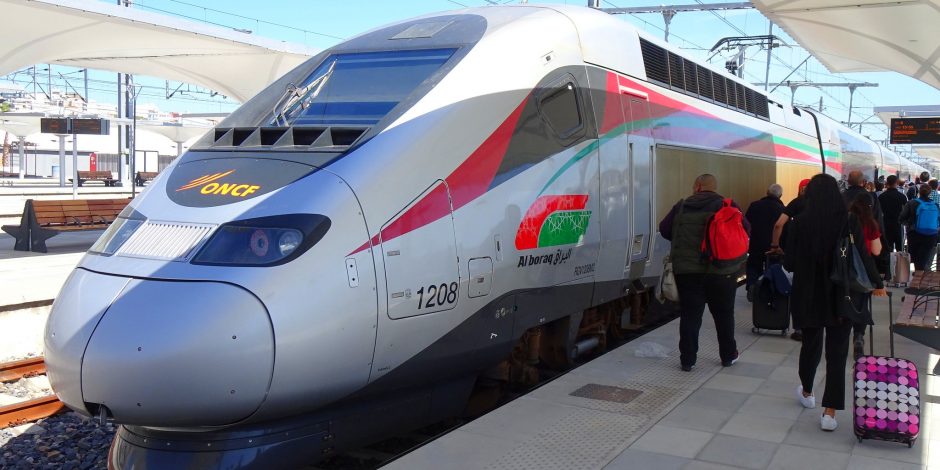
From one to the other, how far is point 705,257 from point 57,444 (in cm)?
521

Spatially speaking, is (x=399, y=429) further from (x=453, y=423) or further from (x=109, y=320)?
(x=109, y=320)

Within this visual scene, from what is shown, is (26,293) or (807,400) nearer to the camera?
(807,400)

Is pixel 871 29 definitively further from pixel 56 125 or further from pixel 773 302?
pixel 56 125

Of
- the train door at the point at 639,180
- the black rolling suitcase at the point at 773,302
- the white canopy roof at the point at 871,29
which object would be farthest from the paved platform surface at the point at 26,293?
the white canopy roof at the point at 871,29

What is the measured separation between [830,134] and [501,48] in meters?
15.0

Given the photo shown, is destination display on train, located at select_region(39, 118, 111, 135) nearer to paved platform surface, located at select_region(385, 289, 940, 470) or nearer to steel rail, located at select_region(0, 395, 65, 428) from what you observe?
steel rail, located at select_region(0, 395, 65, 428)

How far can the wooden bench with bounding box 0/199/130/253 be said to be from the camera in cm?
1579

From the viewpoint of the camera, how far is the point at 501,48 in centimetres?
557

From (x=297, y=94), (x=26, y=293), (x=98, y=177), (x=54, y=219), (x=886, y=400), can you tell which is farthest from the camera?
(x=98, y=177)

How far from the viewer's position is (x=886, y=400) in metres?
5.04

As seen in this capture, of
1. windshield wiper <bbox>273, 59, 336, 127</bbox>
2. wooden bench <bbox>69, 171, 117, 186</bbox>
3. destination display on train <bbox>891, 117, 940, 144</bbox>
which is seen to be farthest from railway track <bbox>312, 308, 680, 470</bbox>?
wooden bench <bbox>69, 171, 117, 186</bbox>

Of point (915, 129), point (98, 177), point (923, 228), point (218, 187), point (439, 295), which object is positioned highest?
point (915, 129)

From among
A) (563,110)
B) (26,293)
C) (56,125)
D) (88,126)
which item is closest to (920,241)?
(563,110)

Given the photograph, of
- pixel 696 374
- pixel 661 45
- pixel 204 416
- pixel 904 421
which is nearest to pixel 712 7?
pixel 661 45
